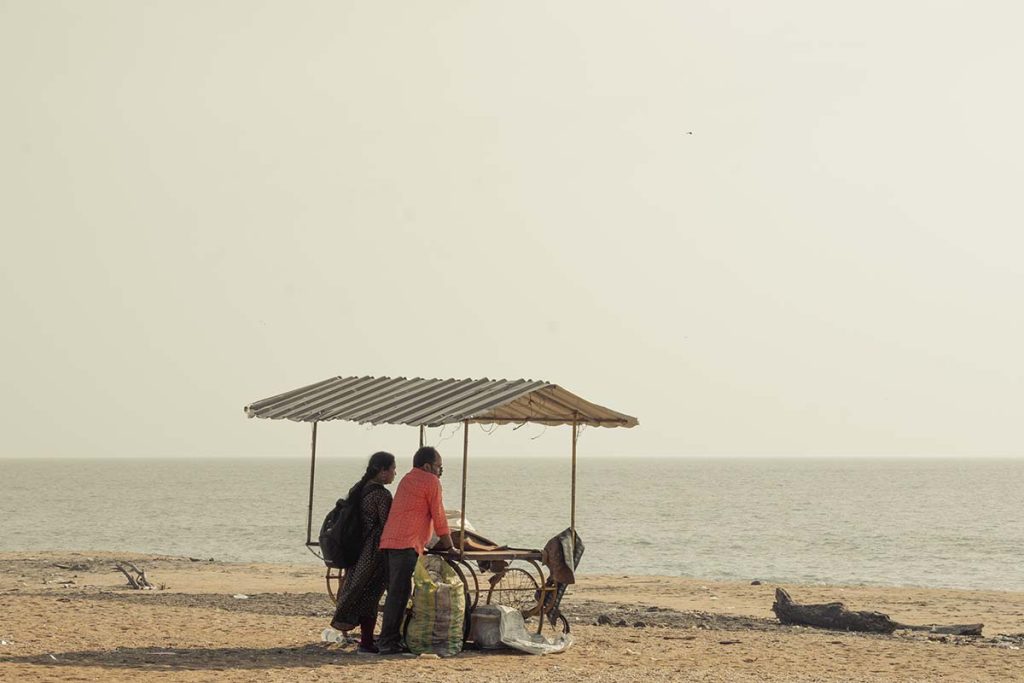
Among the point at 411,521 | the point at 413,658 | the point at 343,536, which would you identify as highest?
the point at 411,521

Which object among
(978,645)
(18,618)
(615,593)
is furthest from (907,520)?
(18,618)

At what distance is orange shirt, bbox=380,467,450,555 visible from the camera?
13008 mm

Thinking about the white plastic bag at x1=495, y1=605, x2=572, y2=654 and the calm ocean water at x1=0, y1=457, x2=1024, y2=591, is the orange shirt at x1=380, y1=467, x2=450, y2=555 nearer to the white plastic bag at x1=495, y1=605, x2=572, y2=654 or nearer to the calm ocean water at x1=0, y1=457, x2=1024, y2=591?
the white plastic bag at x1=495, y1=605, x2=572, y2=654

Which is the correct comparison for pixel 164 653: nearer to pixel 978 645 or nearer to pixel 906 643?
pixel 906 643

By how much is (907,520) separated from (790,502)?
2408 cm

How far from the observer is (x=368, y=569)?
44.4 ft

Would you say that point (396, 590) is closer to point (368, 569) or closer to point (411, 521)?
point (368, 569)

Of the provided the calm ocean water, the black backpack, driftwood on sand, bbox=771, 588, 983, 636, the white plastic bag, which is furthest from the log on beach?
the calm ocean water

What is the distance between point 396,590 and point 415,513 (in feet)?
2.57

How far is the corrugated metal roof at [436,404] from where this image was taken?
13.6 m

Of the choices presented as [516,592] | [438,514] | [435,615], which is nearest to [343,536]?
[438,514]

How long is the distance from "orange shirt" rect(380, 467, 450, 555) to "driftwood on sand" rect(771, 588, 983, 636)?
7922mm

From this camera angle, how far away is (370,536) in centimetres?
1352

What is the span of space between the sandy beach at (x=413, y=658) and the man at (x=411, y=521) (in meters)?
0.77
